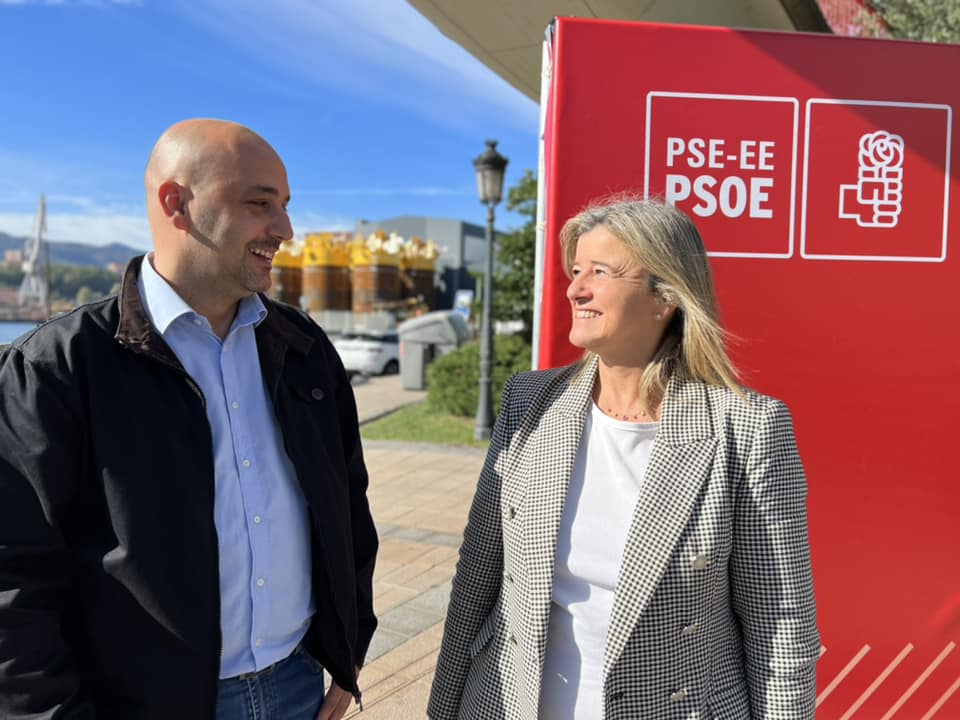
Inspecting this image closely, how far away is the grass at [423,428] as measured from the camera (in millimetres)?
9836

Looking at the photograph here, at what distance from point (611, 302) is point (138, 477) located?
3.40 feet

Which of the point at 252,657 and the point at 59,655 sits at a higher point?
the point at 59,655

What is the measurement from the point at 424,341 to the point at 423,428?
751 centimetres

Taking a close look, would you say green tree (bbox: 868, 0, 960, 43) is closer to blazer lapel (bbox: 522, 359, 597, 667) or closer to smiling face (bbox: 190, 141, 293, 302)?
blazer lapel (bbox: 522, 359, 597, 667)

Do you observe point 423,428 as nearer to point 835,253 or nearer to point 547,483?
point 835,253

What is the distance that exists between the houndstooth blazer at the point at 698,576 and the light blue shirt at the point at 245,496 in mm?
506

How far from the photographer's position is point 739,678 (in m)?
1.55

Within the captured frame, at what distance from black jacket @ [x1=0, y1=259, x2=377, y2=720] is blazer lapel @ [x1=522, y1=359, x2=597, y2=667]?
2.15 feet

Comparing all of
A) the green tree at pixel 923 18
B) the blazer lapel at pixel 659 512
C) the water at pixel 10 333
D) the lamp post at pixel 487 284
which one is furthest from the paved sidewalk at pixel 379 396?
the blazer lapel at pixel 659 512

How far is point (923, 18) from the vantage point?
7.52 meters

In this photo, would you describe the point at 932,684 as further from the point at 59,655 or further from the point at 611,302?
the point at 59,655

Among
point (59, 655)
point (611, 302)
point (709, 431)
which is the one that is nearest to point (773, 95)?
point (611, 302)

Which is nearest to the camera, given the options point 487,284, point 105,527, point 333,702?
point 105,527

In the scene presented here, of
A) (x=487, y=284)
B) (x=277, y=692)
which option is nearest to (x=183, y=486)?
(x=277, y=692)
